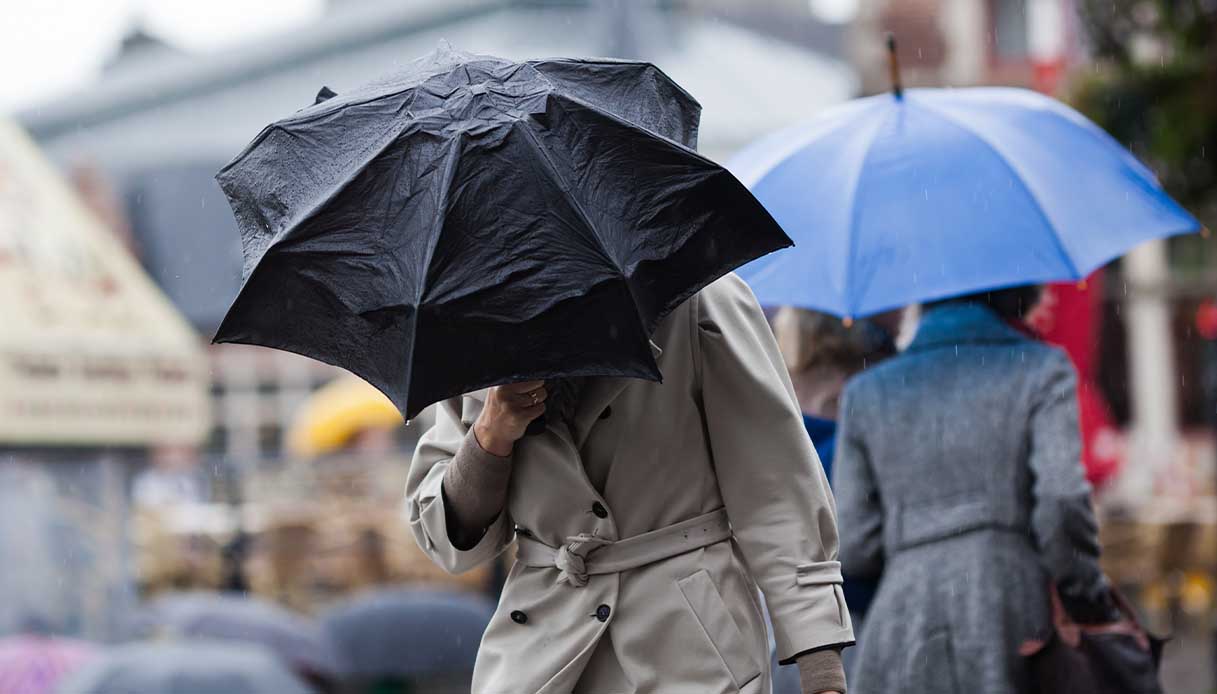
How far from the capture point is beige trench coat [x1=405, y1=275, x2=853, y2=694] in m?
3.07

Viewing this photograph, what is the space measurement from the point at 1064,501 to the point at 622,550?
1.54 metres

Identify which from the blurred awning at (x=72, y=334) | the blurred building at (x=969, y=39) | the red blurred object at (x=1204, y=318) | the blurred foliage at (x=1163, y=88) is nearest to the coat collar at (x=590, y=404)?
the blurred awning at (x=72, y=334)

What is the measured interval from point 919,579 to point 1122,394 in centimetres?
2668

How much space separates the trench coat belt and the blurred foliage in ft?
27.1

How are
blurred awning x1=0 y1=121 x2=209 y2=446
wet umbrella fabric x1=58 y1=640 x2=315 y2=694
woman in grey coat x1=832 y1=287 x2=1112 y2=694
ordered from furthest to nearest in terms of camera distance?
1. blurred awning x1=0 y1=121 x2=209 y2=446
2. wet umbrella fabric x1=58 y1=640 x2=315 y2=694
3. woman in grey coat x1=832 y1=287 x2=1112 y2=694

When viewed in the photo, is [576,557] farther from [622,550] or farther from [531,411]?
[531,411]

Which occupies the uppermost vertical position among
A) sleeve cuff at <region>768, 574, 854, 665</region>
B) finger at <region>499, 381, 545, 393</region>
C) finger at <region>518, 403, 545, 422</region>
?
finger at <region>499, 381, 545, 393</region>

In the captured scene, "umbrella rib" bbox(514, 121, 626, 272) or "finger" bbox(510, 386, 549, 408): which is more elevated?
"umbrella rib" bbox(514, 121, 626, 272)

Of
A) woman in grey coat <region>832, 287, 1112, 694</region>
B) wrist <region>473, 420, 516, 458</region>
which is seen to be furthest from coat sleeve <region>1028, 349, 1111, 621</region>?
wrist <region>473, 420, 516, 458</region>

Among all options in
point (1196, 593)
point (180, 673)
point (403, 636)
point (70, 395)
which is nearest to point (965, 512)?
point (180, 673)

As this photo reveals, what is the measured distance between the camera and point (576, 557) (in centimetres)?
311

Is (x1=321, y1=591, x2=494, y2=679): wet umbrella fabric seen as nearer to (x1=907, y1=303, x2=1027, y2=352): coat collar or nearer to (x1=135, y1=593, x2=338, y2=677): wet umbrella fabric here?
(x1=135, y1=593, x2=338, y2=677): wet umbrella fabric

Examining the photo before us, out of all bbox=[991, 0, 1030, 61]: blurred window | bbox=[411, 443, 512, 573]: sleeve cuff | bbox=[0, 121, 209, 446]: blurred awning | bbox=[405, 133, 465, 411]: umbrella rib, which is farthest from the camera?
bbox=[991, 0, 1030, 61]: blurred window

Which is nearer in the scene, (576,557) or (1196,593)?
(576,557)
